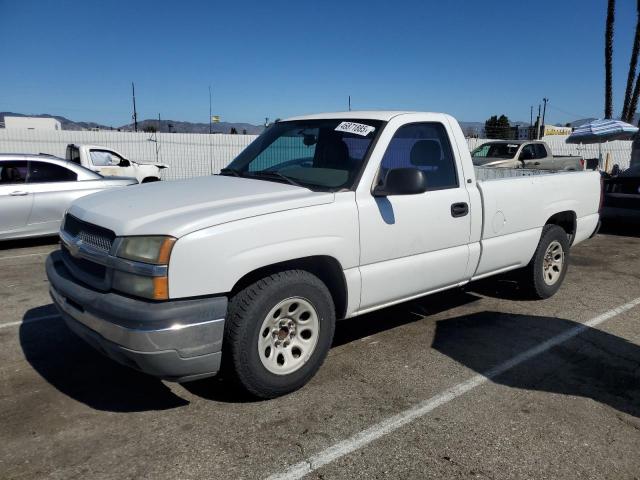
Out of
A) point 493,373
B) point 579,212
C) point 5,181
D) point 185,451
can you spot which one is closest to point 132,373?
point 185,451

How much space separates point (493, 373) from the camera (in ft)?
12.9

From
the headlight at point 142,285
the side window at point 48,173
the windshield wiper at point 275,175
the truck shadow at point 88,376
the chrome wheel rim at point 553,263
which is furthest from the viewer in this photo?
the side window at point 48,173

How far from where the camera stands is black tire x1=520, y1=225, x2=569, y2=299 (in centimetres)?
544

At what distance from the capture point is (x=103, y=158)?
47.0 ft

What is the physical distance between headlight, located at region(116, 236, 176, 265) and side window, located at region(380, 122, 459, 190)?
2042 millimetres

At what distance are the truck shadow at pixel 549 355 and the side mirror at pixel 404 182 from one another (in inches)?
57.4

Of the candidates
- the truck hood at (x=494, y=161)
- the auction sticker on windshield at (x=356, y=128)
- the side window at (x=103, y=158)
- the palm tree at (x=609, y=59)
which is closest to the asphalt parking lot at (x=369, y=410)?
the auction sticker on windshield at (x=356, y=128)

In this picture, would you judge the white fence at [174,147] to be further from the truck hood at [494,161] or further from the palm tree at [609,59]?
the palm tree at [609,59]

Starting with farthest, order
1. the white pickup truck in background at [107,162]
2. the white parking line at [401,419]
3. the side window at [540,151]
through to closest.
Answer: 1. the side window at [540,151]
2. the white pickup truck in background at [107,162]
3. the white parking line at [401,419]

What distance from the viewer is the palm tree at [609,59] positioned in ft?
81.3

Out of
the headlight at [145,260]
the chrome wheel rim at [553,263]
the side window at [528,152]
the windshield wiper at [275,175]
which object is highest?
the side window at [528,152]

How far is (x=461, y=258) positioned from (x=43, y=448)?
10.7 feet

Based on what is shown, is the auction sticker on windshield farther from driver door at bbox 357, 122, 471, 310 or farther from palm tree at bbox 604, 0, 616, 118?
palm tree at bbox 604, 0, 616, 118

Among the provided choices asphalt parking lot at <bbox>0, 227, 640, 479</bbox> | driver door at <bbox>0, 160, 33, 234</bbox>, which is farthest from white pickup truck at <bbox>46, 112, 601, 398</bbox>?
driver door at <bbox>0, 160, 33, 234</bbox>
